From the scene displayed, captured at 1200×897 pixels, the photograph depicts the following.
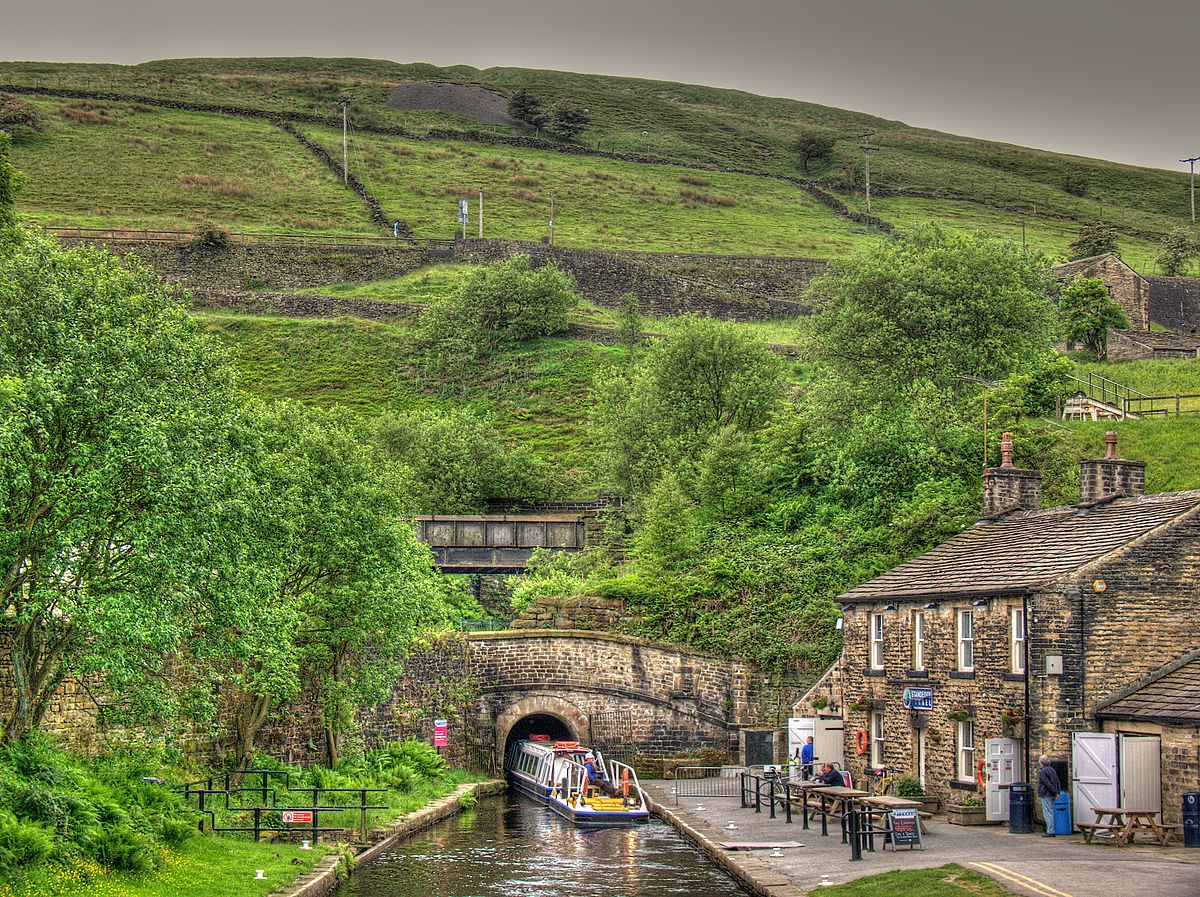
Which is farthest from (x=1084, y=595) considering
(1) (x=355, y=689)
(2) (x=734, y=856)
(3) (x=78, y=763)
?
(3) (x=78, y=763)

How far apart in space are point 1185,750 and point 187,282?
82954 mm

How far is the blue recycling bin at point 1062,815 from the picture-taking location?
80.2 feet

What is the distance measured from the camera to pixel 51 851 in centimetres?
1741

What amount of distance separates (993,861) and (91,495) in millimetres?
13942

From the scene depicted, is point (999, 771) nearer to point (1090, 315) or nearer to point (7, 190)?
point (7, 190)

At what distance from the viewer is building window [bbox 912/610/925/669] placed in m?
30.0

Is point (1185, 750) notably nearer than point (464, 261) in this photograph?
Yes

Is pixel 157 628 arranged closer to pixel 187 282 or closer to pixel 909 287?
pixel 909 287

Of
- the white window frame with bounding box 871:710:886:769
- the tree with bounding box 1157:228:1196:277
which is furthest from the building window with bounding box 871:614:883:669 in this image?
the tree with bounding box 1157:228:1196:277

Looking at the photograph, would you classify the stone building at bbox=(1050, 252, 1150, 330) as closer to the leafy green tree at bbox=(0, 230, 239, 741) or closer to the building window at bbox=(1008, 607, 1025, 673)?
the building window at bbox=(1008, 607, 1025, 673)

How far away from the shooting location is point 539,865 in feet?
84.7

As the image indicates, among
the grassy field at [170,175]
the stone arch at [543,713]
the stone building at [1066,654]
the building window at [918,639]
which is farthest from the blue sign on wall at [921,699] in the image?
the grassy field at [170,175]

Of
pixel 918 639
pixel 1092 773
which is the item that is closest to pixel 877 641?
pixel 918 639

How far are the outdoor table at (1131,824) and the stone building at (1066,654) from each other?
34cm
